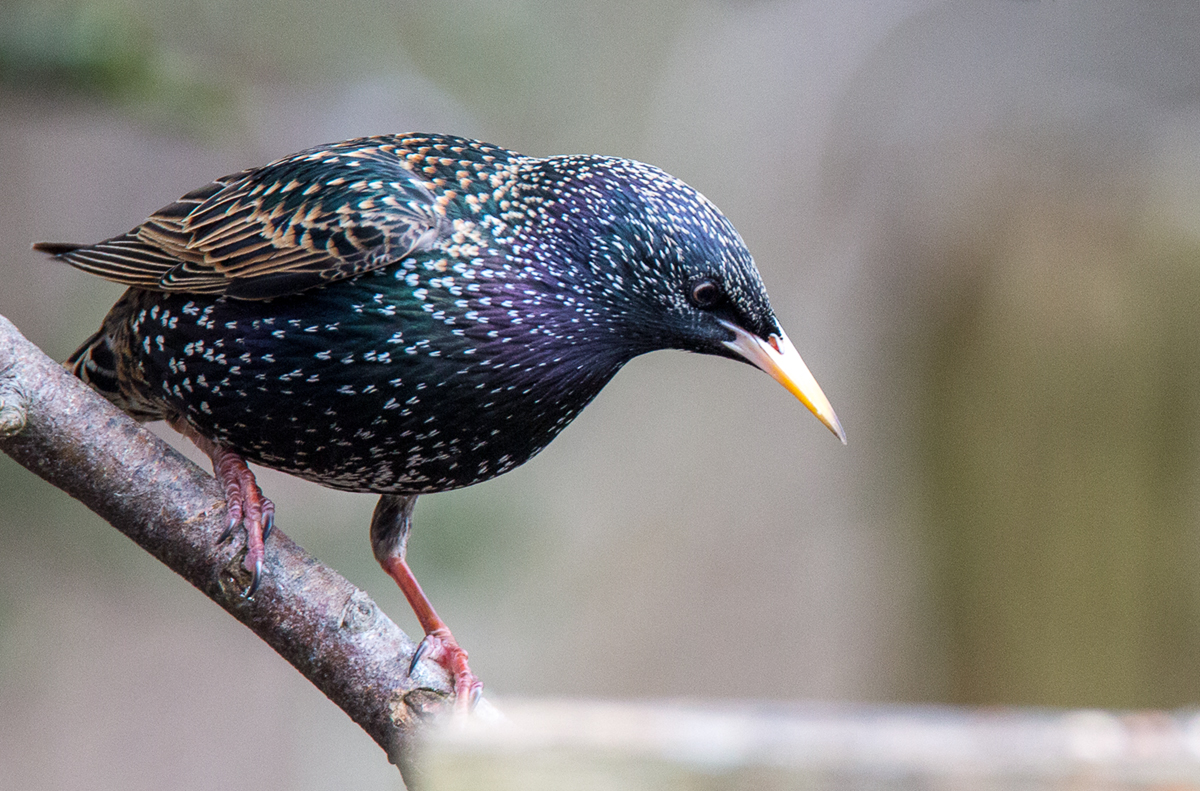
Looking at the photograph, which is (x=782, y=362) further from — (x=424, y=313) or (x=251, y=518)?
(x=251, y=518)

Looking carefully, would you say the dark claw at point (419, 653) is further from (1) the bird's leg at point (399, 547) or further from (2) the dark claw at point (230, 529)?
Result: (2) the dark claw at point (230, 529)

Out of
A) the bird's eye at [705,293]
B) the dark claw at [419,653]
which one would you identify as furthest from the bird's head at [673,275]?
the dark claw at [419,653]

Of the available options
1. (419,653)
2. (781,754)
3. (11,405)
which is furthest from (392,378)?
(781,754)

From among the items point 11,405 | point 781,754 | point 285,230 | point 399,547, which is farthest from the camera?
point 399,547

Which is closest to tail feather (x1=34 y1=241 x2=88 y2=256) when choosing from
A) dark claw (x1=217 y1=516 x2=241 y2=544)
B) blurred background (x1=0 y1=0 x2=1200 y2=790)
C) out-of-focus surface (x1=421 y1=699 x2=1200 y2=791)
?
blurred background (x1=0 y1=0 x2=1200 y2=790)

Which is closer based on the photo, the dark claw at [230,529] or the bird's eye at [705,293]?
the dark claw at [230,529]

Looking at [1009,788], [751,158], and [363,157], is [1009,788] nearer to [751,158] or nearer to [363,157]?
[363,157]

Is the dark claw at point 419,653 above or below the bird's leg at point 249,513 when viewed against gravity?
below
